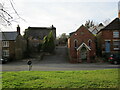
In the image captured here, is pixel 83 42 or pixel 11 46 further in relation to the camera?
pixel 11 46

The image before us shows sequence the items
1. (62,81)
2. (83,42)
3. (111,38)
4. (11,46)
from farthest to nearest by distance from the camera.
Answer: (11,46), (111,38), (83,42), (62,81)

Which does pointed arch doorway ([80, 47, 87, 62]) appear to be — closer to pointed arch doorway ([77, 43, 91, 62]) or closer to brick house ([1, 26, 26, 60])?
pointed arch doorway ([77, 43, 91, 62])

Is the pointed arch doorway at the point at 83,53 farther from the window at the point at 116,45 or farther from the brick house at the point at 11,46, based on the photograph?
the brick house at the point at 11,46

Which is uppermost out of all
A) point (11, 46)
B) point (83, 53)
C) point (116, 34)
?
point (116, 34)

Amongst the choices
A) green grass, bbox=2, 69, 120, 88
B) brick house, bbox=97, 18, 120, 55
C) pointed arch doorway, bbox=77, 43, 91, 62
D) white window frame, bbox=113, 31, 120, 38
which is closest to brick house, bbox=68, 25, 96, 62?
pointed arch doorway, bbox=77, 43, 91, 62

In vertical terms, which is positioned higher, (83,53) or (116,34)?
(116,34)

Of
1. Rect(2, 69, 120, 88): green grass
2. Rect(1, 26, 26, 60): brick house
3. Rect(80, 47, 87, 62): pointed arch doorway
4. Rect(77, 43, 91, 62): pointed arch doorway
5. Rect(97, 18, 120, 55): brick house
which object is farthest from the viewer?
Rect(1, 26, 26, 60): brick house

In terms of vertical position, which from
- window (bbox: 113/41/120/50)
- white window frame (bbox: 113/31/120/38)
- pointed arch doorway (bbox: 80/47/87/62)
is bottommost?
pointed arch doorway (bbox: 80/47/87/62)

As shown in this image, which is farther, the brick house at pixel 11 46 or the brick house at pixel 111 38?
the brick house at pixel 11 46

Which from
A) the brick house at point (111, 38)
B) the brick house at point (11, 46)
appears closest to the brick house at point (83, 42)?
the brick house at point (111, 38)

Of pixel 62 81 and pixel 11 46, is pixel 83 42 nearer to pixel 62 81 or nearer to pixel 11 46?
pixel 11 46

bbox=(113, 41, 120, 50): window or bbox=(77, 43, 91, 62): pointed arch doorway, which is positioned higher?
bbox=(113, 41, 120, 50): window

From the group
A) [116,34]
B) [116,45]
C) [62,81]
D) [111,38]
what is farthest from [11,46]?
[62,81]

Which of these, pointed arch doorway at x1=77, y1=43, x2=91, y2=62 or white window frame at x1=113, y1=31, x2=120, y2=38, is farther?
white window frame at x1=113, y1=31, x2=120, y2=38
